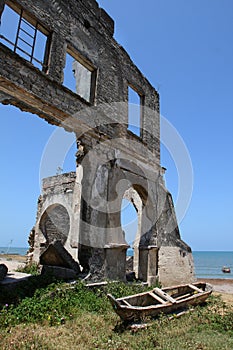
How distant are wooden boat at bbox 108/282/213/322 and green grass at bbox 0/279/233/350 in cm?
24

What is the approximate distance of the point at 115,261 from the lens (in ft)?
→ 28.1

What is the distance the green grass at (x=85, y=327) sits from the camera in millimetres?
4375

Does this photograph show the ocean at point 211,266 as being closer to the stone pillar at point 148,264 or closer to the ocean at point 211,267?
the ocean at point 211,267

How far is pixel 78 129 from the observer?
27.6ft

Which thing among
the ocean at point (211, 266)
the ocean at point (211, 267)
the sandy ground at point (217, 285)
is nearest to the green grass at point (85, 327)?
the sandy ground at point (217, 285)

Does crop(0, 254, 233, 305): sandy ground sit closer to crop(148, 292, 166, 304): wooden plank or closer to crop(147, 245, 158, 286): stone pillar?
crop(147, 245, 158, 286): stone pillar

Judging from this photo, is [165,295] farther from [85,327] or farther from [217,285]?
[217,285]

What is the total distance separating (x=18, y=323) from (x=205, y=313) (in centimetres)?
423

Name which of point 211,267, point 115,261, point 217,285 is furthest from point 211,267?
point 115,261

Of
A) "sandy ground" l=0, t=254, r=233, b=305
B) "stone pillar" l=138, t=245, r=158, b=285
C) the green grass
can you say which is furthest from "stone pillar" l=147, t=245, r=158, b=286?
the green grass

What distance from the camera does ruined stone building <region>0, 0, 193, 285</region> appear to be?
7367 mm

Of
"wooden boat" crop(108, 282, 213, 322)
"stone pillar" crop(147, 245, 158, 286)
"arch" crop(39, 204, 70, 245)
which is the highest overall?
"arch" crop(39, 204, 70, 245)

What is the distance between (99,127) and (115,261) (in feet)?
14.1

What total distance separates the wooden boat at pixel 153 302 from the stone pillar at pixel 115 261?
62.9 inches
